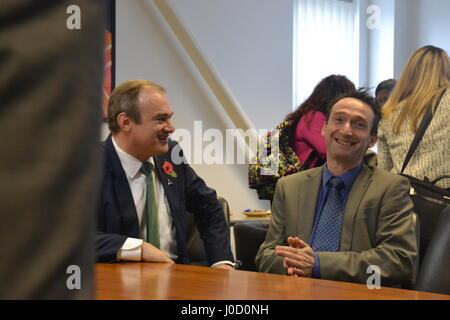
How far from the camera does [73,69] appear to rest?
0.92 feet

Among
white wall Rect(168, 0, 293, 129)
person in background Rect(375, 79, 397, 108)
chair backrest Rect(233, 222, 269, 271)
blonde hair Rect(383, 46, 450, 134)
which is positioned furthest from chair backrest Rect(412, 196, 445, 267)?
white wall Rect(168, 0, 293, 129)

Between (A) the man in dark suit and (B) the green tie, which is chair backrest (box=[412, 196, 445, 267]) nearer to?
(A) the man in dark suit

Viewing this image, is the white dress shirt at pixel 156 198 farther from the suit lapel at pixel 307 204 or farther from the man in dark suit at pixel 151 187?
the suit lapel at pixel 307 204

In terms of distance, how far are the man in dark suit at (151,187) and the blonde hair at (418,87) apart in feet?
3.51

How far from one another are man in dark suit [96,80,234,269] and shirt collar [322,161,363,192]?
0.53m

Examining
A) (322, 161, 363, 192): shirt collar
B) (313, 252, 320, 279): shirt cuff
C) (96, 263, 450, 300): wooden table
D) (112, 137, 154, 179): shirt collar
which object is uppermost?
(112, 137, 154, 179): shirt collar

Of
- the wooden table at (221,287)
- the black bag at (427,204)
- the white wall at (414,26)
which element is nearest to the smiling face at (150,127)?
the wooden table at (221,287)

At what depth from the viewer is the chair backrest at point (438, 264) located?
6.58 feet

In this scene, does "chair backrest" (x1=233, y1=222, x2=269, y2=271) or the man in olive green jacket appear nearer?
the man in olive green jacket

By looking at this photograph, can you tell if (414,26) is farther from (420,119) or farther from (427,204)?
(427,204)

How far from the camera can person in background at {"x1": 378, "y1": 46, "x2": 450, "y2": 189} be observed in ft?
9.64

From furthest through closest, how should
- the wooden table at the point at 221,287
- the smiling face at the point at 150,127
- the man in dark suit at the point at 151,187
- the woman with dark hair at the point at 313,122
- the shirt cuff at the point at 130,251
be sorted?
the woman with dark hair at the point at 313,122 → the smiling face at the point at 150,127 → the man in dark suit at the point at 151,187 → the shirt cuff at the point at 130,251 → the wooden table at the point at 221,287

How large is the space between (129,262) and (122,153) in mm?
692

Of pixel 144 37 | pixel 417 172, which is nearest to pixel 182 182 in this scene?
pixel 417 172
